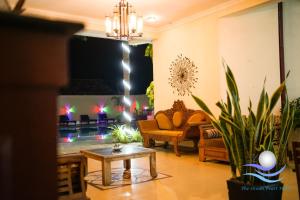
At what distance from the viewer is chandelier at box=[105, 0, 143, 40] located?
529 cm

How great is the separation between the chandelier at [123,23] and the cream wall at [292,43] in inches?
103

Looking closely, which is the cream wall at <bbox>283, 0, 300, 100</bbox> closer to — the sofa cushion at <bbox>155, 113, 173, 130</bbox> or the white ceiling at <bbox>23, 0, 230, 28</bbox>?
the white ceiling at <bbox>23, 0, 230, 28</bbox>

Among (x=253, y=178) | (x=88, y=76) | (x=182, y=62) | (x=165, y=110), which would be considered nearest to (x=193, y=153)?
(x=165, y=110)

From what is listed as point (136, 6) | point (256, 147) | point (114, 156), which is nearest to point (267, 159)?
point (256, 147)

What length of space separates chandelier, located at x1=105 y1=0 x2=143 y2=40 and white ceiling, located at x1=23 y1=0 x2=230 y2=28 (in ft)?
2.58

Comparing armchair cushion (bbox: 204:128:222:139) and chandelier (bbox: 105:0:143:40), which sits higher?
chandelier (bbox: 105:0:143:40)

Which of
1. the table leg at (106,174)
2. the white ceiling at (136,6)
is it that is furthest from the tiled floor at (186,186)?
the white ceiling at (136,6)

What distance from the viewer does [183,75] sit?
7.62 m

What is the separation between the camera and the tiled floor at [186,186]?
367cm

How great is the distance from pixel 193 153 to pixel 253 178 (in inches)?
166

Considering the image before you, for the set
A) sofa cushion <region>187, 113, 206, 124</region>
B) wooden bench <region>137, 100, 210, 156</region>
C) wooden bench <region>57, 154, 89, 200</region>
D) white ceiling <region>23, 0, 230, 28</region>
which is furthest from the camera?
sofa cushion <region>187, 113, 206, 124</region>

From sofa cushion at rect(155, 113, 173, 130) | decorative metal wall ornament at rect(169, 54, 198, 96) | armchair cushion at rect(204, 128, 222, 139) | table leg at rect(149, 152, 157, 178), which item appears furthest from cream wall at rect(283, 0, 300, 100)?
sofa cushion at rect(155, 113, 173, 130)

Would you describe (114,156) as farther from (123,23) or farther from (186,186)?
(123,23)

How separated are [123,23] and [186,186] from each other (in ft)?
9.57
